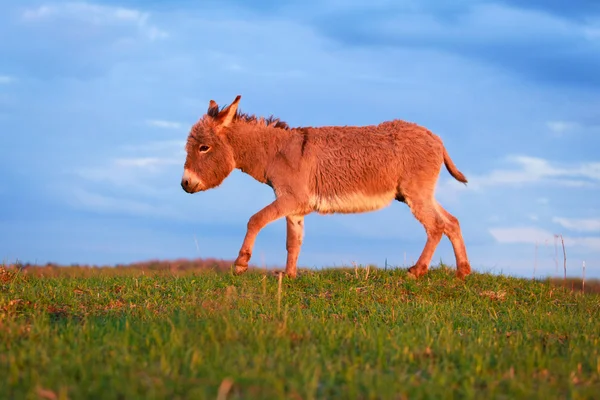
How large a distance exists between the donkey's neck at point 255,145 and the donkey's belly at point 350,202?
123cm

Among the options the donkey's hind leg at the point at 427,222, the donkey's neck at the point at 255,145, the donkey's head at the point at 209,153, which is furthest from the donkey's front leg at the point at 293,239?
the donkey's hind leg at the point at 427,222

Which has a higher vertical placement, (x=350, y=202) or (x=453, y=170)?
(x=453, y=170)

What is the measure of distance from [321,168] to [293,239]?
61.3 inches

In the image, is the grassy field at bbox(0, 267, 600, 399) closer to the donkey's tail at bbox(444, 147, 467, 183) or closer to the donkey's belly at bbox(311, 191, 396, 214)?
the donkey's belly at bbox(311, 191, 396, 214)

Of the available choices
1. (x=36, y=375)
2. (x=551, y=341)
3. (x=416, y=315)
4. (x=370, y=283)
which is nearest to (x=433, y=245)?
(x=370, y=283)

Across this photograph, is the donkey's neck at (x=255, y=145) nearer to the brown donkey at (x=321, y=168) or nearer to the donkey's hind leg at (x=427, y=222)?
the brown donkey at (x=321, y=168)

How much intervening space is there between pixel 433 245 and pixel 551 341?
5.53m

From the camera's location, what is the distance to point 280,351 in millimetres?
5715

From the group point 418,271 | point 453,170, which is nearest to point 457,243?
point 418,271

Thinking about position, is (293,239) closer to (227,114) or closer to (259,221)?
(259,221)

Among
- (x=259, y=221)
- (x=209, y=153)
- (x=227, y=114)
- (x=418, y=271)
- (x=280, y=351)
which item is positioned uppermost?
(x=227, y=114)

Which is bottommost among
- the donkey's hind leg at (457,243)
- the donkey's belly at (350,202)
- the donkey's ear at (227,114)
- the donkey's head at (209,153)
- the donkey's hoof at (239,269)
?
the donkey's hoof at (239,269)

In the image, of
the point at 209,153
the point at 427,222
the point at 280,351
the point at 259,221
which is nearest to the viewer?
the point at 280,351

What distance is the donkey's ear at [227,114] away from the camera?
13.2 metres
